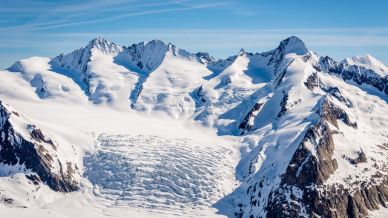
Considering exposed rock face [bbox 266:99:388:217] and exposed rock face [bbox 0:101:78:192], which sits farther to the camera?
exposed rock face [bbox 0:101:78:192]

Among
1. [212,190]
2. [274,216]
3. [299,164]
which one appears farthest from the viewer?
[212,190]

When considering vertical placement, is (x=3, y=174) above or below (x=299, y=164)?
below

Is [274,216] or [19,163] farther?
[19,163]

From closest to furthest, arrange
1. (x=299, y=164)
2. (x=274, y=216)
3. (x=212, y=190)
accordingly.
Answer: (x=274, y=216)
(x=299, y=164)
(x=212, y=190)

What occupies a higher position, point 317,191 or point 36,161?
point 317,191

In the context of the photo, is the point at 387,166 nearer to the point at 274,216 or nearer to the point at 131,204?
the point at 274,216

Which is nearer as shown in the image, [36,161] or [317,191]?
[317,191]

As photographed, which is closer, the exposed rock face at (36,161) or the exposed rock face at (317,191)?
the exposed rock face at (317,191)

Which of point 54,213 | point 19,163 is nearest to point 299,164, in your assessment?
point 54,213

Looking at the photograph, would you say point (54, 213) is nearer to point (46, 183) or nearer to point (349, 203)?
point (46, 183)
